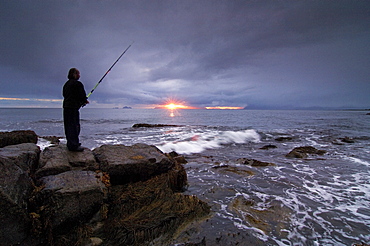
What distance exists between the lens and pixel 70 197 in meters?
3.35

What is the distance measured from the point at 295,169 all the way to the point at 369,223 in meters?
4.12

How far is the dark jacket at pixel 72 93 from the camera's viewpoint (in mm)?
4980

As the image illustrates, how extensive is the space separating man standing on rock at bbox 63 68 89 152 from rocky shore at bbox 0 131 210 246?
40 cm

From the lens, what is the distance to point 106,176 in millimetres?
4555

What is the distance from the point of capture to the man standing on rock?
197 inches

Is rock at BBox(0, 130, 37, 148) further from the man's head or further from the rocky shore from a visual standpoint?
A: the man's head

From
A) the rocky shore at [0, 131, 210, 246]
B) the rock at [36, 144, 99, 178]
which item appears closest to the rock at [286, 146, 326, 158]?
the rocky shore at [0, 131, 210, 246]

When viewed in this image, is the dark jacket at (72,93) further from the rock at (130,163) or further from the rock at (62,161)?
the rock at (130,163)

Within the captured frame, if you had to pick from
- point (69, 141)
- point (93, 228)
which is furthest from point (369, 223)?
point (69, 141)

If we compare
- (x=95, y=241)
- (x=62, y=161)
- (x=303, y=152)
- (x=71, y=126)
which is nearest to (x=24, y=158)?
(x=62, y=161)

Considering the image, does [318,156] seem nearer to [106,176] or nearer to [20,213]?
[106,176]

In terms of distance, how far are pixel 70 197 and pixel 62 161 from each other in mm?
1536

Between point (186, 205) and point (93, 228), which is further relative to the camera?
point (186, 205)

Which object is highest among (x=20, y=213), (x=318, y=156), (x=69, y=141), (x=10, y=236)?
(x=69, y=141)
